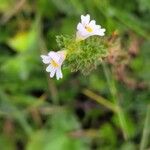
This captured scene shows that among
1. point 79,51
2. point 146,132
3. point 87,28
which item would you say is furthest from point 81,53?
point 146,132

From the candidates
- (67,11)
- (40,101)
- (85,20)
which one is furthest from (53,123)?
(85,20)

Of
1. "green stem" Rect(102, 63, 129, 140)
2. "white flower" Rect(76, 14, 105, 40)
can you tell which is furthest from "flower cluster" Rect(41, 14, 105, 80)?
"green stem" Rect(102, 63, 129, 140)

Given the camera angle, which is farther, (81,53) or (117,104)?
(117,104)

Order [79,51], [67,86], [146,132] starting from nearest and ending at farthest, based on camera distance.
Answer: [79,51], [146,132], [67,86]

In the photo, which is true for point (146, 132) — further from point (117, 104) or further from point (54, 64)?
point (54, 64)

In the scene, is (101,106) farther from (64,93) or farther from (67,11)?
(67,11)

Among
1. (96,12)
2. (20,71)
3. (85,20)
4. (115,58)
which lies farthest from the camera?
(20,71)

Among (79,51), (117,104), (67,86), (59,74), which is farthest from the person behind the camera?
(67,86)
